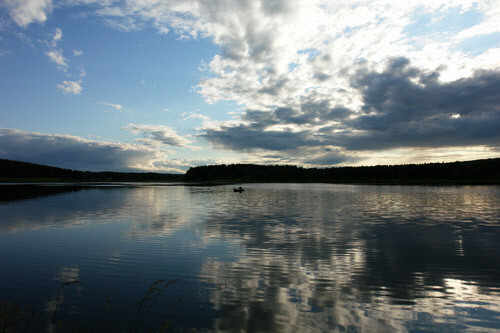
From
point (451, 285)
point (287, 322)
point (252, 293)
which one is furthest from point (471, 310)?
point (252, 293)

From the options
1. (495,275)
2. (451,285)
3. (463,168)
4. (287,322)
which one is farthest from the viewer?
(463,168)

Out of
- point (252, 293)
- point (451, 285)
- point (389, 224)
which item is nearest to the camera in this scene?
point (252, 293)

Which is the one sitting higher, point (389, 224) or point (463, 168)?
point (463, 168)

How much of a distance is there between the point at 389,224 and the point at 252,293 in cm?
2103

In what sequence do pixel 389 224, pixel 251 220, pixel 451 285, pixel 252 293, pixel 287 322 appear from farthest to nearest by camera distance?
pixel 251 220, pixel 389 224, pixel 451 285, pixel 252 293, pixel 287 322

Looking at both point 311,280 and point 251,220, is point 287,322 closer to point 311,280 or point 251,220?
point 311,280

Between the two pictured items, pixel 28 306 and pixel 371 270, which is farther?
pixel 371 270

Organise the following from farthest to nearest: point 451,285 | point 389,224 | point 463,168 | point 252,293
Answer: point 463,168, point 389,224, point 451,285, point 252,293

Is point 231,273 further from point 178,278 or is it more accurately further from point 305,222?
point 305,222

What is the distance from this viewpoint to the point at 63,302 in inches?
382

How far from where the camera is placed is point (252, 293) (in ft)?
34.9

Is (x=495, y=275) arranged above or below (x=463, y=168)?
below

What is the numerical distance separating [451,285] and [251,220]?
19.2m

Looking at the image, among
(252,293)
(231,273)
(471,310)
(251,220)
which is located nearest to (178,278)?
(231,273)
